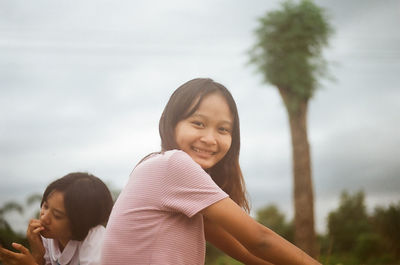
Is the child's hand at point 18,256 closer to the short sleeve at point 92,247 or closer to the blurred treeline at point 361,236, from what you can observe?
the short sleeve at point 92,247

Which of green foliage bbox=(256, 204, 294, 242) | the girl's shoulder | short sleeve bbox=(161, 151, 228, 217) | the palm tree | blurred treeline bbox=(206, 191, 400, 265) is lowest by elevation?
green foliage bbox=(256, 204, 294, 242)

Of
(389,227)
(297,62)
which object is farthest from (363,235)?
(297,62)

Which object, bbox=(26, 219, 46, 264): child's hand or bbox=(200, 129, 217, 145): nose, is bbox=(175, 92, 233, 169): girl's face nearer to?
bbox=(200, 129, 217, 145): nose

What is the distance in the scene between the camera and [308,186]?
26.6 feet

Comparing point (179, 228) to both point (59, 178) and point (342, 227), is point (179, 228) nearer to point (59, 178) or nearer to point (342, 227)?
point (59, 178)

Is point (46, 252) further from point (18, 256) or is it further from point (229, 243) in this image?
point (229, 243)

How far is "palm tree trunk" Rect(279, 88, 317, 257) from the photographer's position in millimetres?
7809

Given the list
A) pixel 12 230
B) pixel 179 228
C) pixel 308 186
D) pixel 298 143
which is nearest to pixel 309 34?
pixel 298 143

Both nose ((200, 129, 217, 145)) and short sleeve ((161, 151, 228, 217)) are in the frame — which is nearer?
short sleeve ((161, 151, 228, 217))

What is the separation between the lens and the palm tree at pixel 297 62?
8.22 m

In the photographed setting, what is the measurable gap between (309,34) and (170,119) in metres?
7.79

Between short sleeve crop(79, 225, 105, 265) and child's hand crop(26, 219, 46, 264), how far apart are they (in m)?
0.19

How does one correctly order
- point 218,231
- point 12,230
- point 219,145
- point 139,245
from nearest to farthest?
point 139,245, point 219,145, point 218,231, point 12,230

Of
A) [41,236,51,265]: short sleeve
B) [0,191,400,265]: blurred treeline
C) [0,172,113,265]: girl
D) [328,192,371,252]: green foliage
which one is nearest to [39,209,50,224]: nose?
[0,172,113,265]: girl
